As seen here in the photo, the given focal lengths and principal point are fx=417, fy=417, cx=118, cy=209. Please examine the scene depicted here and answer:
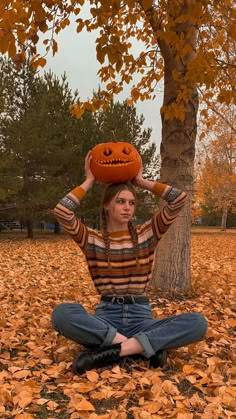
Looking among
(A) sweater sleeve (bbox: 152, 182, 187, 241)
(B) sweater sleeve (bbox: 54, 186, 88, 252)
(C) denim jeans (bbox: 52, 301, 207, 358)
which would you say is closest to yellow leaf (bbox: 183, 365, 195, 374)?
(C) denim jeans (bbox: 52, 301, 207, 358)

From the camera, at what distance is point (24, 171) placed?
15.3m

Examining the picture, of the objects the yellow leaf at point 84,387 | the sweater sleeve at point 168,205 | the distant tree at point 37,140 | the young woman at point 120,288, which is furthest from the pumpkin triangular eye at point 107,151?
the distant tree at point 37,140

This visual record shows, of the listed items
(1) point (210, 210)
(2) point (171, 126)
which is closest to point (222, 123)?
(2) point (171, 126)

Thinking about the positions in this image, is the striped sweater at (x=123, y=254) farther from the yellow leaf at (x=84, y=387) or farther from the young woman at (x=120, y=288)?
the yellow leaf at (x=84, y=387)

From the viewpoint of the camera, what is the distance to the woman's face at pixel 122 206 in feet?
9.11

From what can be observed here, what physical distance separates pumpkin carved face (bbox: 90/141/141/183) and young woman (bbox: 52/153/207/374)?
60 millimetres

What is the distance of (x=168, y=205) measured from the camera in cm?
278

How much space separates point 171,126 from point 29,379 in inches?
120

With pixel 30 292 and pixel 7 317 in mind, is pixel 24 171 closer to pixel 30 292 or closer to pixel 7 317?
pixel 30 292

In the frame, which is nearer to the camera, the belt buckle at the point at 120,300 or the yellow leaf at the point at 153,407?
the yellow leaf at the point at 153,407

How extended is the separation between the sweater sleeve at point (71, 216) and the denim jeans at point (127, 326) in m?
0.45

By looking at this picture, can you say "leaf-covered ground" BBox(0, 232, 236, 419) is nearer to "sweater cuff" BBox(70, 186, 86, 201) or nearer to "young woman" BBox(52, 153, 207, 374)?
"young woman" BBox(52, 153, 207, 374)

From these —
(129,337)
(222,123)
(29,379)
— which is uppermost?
(222,123)

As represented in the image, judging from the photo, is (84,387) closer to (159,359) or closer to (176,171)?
(159,359)
